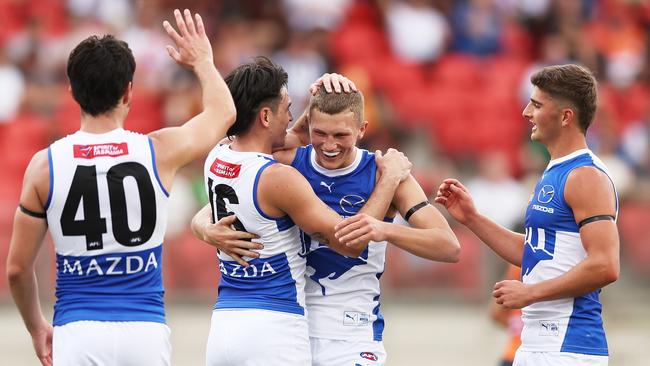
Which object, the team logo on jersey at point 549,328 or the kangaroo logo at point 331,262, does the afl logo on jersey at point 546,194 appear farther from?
the kangaroo logo at point 331,262

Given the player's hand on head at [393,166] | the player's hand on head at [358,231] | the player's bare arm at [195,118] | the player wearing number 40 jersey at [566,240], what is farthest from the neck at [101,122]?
the player wearing number 40 jersey at [566,240]

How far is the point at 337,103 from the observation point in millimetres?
6066

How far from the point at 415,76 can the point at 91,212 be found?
12.2 m

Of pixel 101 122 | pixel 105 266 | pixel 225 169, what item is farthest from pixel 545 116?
pixel 105 266

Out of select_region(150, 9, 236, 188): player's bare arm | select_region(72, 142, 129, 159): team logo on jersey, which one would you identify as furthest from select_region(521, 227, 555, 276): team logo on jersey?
select_region(72, 142, 129, 159): team logo on jersey

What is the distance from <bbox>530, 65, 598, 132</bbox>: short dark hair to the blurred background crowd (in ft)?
28.3

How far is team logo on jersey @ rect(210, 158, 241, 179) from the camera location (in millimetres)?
6031

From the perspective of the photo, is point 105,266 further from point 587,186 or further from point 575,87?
point 575,87

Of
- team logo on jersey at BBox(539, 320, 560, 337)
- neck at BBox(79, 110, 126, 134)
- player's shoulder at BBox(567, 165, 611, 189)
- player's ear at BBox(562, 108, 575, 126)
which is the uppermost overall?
player's ear at BBox(562, 108, 575, 126)

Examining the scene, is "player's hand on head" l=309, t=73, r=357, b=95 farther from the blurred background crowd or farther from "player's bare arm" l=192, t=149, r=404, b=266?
the blurred background crowd

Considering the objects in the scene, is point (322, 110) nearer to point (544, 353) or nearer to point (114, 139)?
point (114, 139)

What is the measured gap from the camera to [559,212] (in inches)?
234

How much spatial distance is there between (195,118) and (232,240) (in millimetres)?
701

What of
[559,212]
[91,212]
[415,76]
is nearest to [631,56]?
[415,76]
